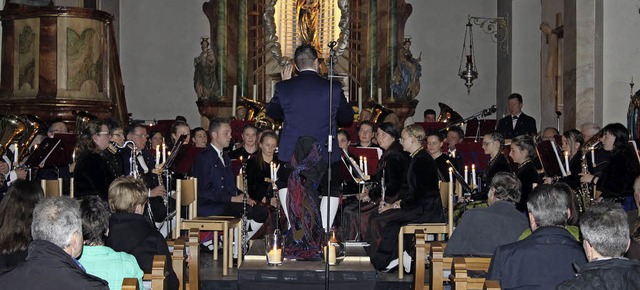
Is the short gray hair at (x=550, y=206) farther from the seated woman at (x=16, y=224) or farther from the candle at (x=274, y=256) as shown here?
the seated woman at (x=16, y=224)

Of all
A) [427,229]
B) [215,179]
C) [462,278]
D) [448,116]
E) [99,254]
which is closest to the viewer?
[462,278]

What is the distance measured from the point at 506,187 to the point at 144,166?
4.42m

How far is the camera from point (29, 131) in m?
10.7

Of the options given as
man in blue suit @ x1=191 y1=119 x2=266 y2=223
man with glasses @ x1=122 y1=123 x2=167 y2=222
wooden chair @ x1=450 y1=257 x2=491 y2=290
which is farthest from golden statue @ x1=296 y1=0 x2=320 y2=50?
wooden chair @ x1=450 y1=257 x2=491 y2=290

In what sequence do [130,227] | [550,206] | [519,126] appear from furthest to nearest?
[519,126] → [130,227] → [550,206]

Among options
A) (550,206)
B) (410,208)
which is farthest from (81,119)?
(550,206)

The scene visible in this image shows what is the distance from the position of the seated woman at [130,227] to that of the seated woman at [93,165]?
9.14 ft

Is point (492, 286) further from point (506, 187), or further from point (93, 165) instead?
point (93, 165)

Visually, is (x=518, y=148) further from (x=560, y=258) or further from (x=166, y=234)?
(x=560, y=258)

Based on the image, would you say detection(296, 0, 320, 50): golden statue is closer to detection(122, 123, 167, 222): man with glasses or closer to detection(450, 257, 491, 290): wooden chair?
detection(122, 123, 167, 222): man with glasses

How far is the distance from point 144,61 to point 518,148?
12181 mm

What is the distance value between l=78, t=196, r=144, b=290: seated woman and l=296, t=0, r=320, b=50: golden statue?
15.3 metres

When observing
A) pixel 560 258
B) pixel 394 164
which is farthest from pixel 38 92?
pixel 560 258

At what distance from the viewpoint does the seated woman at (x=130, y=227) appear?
5.90 meters
